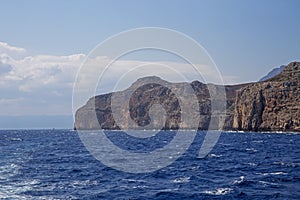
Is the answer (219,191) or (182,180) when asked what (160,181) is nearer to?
(182,180)

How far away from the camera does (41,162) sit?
68812 millimetres

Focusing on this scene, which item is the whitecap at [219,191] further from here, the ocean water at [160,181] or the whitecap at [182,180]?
the whitecap at [182,180]

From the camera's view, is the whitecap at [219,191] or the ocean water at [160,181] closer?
the ocean water at [160,181]

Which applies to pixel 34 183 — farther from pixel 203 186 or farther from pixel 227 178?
pixel 227 178

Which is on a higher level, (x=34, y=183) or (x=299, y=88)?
(x=299, y=88)

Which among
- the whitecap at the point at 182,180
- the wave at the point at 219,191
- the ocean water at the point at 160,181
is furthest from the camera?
the whitecap at the point at 182,180

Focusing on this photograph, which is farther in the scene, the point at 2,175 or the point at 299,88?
the point at 299,88

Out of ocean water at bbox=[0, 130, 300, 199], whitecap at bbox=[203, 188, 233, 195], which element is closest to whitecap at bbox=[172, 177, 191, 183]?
ocean water at bbox=[0, 130, 300, 199]

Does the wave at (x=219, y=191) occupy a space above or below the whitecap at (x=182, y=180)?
below

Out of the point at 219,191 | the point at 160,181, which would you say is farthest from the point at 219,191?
the point at 160,181

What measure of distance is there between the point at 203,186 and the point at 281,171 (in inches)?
566

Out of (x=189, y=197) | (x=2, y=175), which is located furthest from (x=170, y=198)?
(x=2, y=175)

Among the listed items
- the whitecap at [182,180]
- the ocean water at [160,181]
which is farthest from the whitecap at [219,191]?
the whitecap at [182,180]

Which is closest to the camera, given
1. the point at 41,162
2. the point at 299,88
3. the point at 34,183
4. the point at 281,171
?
the point at 34,183
